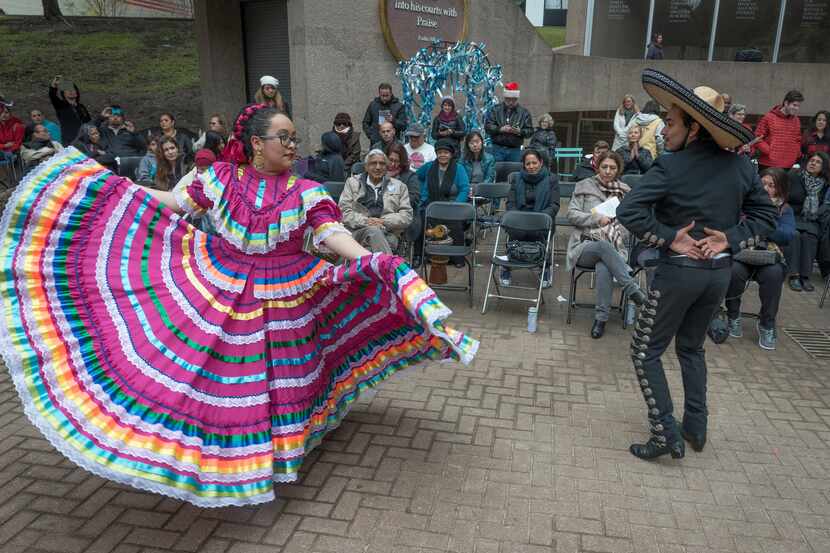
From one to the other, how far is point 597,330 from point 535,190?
6.40 feet

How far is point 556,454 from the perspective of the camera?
3.89 metres

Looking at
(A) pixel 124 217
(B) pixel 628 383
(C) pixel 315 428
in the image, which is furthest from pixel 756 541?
(A) pixel 124 217

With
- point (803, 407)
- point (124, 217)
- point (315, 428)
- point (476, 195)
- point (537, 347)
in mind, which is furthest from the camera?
point (476, 195)

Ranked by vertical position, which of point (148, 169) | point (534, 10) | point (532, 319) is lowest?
point (532, 319)

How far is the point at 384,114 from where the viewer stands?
9.75 meters

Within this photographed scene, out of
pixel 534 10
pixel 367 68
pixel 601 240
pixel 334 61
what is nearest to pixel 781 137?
pixel 601 240

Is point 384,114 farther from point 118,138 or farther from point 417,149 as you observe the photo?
point 118,138

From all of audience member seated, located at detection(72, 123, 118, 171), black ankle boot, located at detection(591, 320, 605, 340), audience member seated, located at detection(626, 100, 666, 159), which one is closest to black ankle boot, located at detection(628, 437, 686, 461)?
black ankle boot, located at detection(591, 320, 605, 340)

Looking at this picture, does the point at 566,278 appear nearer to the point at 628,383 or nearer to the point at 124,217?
the point at 628,383

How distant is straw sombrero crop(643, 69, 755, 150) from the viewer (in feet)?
10.6

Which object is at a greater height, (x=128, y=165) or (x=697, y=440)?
(x=128, y=165)

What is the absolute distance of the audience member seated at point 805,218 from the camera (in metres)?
7.33

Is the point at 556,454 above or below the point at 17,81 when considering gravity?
below

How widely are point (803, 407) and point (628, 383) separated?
1.20 meters
